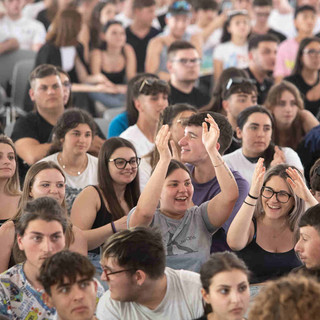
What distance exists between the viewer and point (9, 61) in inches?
288

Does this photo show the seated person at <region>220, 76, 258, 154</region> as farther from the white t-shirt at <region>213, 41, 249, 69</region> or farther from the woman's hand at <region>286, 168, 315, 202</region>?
the white t-shirt at <region>213, 41, 249, 69</region>

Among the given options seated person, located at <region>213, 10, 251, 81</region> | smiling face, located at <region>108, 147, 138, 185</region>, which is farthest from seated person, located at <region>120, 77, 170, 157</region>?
seated person, located at <region>213, 10, 251, 81</region>

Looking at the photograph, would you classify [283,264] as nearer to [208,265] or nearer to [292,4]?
[208,265]

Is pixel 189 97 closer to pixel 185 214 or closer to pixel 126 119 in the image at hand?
pixel 126 119

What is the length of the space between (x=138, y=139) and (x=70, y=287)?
2404 mm

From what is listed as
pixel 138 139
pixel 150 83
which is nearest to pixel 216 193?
pixel 138 139

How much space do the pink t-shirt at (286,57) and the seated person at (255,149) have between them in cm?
295

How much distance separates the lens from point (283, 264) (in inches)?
142

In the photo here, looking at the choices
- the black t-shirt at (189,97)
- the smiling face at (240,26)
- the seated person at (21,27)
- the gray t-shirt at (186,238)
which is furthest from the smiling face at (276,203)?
the seated person at (21,27)

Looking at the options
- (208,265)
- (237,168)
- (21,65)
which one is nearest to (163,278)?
(208,265)

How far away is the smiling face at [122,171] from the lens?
399 cm

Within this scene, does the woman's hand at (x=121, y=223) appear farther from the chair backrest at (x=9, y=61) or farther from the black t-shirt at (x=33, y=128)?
the chair backrest at (x=9, y=61)

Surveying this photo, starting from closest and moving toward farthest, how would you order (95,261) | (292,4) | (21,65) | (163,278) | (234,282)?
(234,282) → (163,278) → (95,261) → (21,65) → (292,4)

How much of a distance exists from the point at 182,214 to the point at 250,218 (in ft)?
0.96
